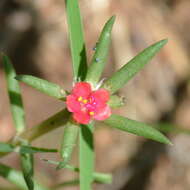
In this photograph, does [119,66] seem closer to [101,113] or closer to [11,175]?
[11,175]

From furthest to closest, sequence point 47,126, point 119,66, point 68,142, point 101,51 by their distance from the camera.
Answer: point 119,66, point 47,126, point 101,51, point 68,142

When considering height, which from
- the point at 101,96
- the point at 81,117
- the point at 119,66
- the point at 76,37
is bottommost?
the point at 81,117

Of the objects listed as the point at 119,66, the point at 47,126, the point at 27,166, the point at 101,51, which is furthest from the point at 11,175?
the point at 119,66

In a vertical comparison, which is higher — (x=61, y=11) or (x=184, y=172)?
(x=61, y=11)

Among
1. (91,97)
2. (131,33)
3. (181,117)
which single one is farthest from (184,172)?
(91,97)

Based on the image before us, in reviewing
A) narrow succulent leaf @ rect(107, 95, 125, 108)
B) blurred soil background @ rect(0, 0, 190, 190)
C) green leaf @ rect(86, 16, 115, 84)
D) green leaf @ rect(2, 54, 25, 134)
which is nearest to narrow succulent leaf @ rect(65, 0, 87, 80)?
green leaf @ rect(86, 16, 115, 84)

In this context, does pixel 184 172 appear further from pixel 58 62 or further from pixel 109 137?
pixel 58 62

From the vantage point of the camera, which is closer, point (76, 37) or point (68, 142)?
point (68, 142)

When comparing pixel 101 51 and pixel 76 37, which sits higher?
pixel 76 37

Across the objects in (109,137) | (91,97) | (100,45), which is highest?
(109,137)
